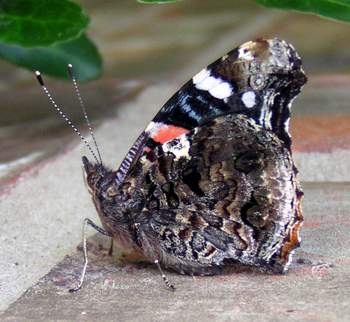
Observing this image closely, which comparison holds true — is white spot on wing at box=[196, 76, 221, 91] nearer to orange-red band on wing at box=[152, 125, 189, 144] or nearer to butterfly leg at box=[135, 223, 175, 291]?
orange-red band on wing at box=[152, 125, 189, 144]

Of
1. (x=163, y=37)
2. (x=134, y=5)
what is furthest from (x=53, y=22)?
(x=134, y=5)

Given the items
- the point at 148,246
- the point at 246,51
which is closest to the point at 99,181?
the point at 148,246

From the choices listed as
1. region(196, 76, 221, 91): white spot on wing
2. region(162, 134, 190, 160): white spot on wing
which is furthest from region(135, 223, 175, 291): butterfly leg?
region(196, 76, 221, 91): white spot on wing

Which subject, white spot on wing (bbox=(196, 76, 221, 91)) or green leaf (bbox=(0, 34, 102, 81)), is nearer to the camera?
white spot on wing (bbox=(196, 76, 221, 91))

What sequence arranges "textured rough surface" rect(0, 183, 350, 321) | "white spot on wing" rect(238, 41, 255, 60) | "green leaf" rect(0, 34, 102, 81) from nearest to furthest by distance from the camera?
"textured rough surface" rect(0, 183, 350, 321), "white spot on wing" rect(238, 41, 255, 60), "green leaf" rect(0, 34, 102, 81)

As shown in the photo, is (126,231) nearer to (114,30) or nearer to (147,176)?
(147,176)

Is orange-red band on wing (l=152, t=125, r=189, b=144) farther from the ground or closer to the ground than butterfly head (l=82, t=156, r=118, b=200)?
farther from the ground

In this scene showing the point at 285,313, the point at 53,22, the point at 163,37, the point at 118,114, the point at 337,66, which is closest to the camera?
the point at 285,313

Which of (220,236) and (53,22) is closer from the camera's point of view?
(220,236)

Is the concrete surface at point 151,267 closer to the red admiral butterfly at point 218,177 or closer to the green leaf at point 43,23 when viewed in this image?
the red admiral butterfly at point 218,177
